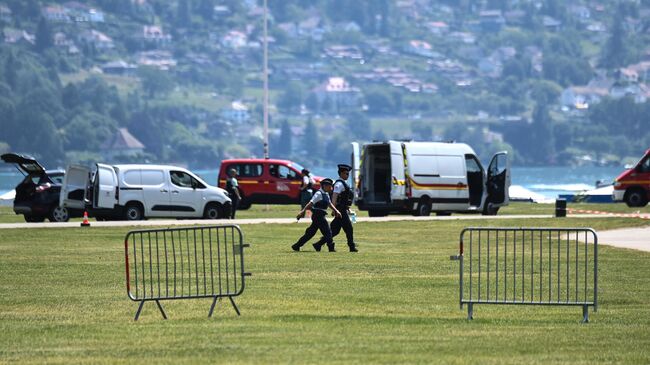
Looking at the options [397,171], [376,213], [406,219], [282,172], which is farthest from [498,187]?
[282,172]

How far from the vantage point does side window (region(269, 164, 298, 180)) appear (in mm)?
58906

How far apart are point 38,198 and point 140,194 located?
103 inches

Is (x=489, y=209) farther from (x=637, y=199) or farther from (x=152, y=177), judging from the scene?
(x=152, y=177)

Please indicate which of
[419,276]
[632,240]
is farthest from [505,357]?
[632,240]

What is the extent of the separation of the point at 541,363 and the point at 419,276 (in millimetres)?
9873

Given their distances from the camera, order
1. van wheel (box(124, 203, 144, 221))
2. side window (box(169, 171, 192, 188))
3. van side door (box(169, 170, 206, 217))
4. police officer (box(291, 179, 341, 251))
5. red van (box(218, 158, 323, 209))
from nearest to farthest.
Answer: police officer (box(291, 179, 341, 251)), van wheel (box(124, 203, 144, 221)), van side door (box(169, 170, 206, 217)), side window (box(169, 171, 192, 188)), red van (box(218, 158, 323, 209))

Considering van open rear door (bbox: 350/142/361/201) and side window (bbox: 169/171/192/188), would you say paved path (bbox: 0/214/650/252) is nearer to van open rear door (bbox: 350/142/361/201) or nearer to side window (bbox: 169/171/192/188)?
side window (bbox: 169/171/192/188)

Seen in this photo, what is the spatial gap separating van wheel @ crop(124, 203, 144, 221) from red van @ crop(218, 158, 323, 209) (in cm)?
1340

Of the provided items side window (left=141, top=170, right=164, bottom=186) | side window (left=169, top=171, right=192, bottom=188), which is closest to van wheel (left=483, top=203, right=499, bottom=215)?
side window (left=169, top=171, right=192, bottom=188)

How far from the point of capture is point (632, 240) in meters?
34.5

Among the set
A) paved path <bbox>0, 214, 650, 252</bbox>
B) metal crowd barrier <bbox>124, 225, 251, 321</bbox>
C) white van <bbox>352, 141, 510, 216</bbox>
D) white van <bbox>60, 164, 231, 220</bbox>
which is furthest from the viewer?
white van <bbox>352, 141, 510, 216</bbox>

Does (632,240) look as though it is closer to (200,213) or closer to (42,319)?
(200,213)

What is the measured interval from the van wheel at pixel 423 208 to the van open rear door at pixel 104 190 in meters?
9.76

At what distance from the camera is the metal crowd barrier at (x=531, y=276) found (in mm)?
17984
